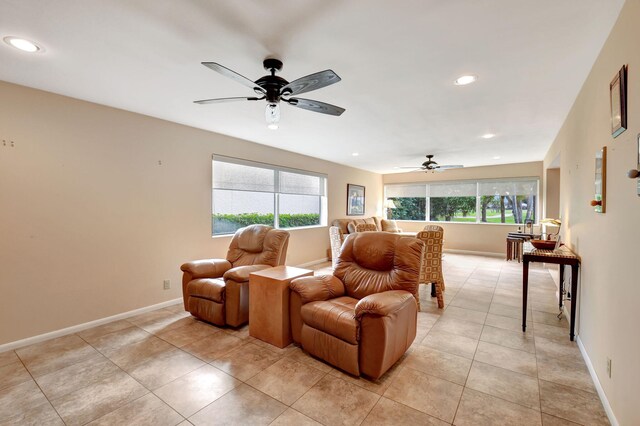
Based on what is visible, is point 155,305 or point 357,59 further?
point 155,305

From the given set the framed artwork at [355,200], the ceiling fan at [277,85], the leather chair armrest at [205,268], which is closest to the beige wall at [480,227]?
the framed artwork at [355,200]

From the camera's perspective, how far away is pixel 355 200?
8.02 m

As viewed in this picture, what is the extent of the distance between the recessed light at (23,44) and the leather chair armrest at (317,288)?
2.67 m

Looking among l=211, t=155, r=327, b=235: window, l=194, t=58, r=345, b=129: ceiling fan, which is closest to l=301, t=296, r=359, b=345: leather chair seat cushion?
l=194, t=58, r=345, b=129: ceiling fan

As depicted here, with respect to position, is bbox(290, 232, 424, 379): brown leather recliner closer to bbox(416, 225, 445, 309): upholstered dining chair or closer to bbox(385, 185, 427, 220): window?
bbox(416, 225, 445, 309): upholstered dining chair

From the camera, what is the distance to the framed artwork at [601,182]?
194 cm

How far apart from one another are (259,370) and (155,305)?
7.11ft

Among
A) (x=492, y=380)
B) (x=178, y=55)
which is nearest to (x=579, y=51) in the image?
(x=492, y=380)

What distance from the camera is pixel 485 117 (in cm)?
366

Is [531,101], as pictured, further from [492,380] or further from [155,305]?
[155,305]

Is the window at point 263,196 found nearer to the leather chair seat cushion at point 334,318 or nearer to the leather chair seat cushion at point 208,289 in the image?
the leather chair seat cushion at point 208,289

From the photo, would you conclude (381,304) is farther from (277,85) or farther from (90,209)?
(90,209)

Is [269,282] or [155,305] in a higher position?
[269,282]

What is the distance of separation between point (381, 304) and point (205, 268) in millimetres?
2268
